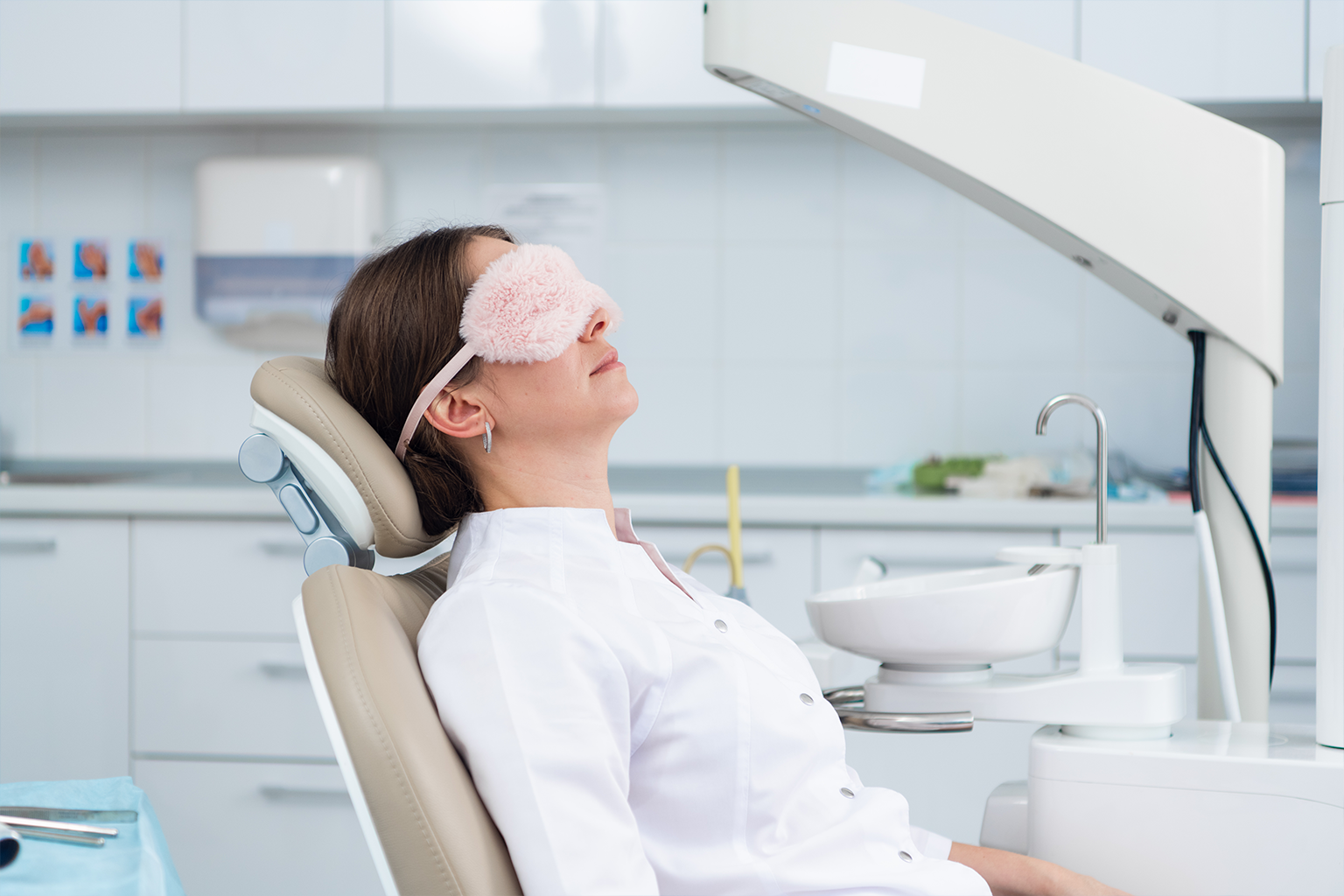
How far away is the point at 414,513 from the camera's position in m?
0.95

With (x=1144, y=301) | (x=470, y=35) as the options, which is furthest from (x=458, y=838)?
(x=470, y=35)

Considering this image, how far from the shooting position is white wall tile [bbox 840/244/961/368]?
2559mm

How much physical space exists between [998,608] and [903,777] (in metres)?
1.17

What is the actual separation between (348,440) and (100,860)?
36cm

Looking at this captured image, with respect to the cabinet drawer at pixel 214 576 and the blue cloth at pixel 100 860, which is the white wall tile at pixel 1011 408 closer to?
the cabinet drawer at pixel 214 576

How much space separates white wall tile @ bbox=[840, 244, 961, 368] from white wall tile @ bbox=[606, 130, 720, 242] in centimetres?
39

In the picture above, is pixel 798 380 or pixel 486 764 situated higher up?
pixel 798 380

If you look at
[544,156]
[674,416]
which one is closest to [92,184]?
[544,156]

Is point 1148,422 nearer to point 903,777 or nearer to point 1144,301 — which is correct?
point 903,777

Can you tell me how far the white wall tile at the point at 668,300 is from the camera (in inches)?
103

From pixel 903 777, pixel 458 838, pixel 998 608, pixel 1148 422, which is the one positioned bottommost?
pixel 903 777

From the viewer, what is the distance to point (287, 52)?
231cm

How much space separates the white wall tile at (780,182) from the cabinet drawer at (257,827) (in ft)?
5.32

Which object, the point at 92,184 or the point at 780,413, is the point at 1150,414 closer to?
the point at 780,413
